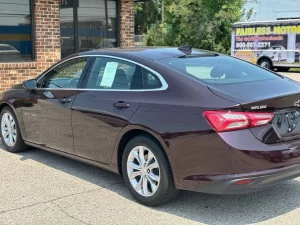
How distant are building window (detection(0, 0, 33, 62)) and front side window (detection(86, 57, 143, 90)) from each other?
19.9ft

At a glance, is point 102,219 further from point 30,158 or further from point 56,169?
point 30,158

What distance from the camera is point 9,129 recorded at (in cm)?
640

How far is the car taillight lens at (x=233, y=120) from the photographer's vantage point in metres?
3.71

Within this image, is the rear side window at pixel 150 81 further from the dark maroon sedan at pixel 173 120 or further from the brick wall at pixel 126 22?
the brick wall at pixel 126 22

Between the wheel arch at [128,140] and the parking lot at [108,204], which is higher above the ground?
the wheel arch at [128,140]

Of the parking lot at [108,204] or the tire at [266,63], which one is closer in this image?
the parking lot at [108,204]

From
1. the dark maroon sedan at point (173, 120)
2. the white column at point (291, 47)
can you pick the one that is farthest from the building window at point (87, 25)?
the white column at point (291, 47)

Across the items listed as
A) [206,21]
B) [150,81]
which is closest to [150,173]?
[150,81]

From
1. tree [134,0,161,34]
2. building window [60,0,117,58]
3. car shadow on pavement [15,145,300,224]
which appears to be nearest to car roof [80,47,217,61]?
car shadow on pavement [15,145,300,224]

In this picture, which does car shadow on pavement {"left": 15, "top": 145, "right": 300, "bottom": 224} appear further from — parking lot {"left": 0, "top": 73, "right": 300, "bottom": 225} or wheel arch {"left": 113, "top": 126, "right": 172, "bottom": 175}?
wheel arch {"left": 113, "top": 126, "right": 172, "bottom": 175}

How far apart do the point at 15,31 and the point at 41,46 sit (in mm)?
730

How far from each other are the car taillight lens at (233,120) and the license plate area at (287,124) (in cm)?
23

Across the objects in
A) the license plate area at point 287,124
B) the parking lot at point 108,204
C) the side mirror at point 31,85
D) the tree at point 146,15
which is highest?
the tree at point 146,15

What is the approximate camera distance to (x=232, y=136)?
12.1ft
